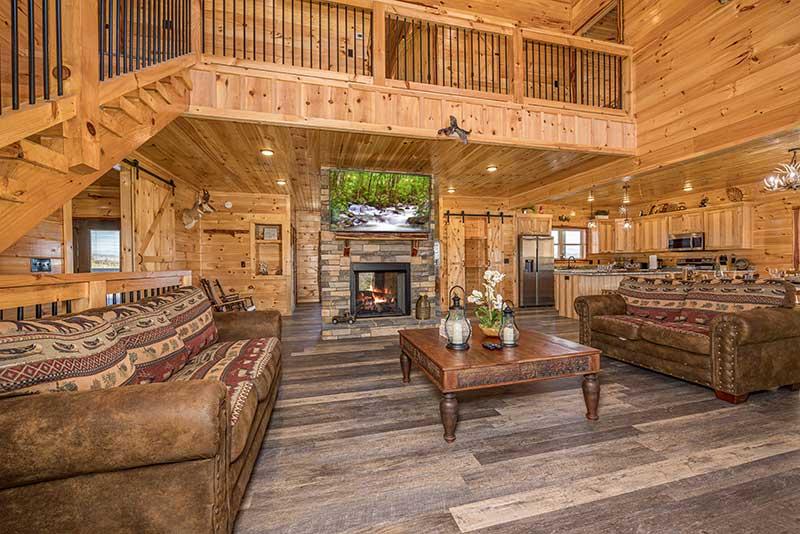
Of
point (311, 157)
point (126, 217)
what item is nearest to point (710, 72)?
point (311, 157)

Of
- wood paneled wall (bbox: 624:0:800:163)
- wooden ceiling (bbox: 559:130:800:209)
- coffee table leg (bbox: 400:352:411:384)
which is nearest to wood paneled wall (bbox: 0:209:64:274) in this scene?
coffee table leg (bbox: 400:352:411:384)

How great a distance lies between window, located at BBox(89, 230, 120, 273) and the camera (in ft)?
18.5

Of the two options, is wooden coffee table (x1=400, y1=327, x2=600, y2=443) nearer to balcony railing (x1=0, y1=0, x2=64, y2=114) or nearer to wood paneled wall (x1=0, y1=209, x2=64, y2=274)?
balcony railing (x1=0, y1=0, x2=64, y2=114)

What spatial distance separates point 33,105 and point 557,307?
24.8 ft

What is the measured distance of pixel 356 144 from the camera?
3.90 meters

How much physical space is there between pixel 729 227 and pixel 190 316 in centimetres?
926

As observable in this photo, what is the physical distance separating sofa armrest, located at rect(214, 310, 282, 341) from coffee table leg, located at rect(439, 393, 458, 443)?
161 centimetres

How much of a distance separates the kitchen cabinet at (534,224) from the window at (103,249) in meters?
8.03

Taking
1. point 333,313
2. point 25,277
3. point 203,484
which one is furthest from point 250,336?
point 333,313

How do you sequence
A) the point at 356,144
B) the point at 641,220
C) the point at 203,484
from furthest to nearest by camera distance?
the point at 641,220
the point at 356,144
the point at 203,484

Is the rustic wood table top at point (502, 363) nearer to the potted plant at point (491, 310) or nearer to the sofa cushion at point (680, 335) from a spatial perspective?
the potted plant at point (491, 310)

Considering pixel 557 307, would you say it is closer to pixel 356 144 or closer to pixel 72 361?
pixel 356 144

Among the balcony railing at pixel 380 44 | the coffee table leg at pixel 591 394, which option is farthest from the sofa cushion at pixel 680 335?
the balcony railing at pixel 380 44

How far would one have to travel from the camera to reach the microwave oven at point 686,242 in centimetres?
703
